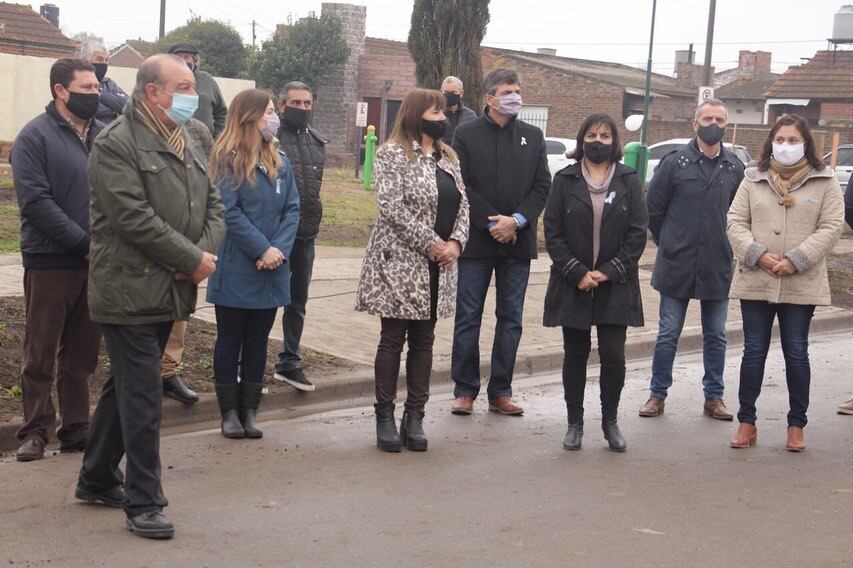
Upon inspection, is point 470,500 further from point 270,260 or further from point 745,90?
point 745,90

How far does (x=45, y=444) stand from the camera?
6.99 metres

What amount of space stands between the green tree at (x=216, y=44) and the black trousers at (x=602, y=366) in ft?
147

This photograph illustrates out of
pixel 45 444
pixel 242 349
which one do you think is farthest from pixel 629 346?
pixel 45 444

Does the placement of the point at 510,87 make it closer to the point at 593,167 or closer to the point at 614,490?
the point at 593,167

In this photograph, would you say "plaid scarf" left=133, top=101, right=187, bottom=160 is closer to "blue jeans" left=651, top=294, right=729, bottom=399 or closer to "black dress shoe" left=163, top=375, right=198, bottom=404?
"black dress shoe" left=163, top=375, right=198, bottom=404

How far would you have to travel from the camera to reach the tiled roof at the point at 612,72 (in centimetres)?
5204

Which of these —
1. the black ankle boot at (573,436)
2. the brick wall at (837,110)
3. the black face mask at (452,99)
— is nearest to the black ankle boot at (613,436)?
the black ankle boot at (573,436)

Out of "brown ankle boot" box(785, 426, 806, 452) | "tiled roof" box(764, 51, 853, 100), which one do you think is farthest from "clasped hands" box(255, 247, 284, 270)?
"tiled roof" box(764, 51, 853, 100)

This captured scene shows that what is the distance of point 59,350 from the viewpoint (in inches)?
279

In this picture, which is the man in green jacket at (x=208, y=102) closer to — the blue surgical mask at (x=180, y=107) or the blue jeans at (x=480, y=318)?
the blue jeans at (x=480, y=318)

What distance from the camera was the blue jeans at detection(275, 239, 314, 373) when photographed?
8.59m

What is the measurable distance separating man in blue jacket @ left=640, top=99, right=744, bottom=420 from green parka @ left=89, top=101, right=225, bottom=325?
409 centimetres

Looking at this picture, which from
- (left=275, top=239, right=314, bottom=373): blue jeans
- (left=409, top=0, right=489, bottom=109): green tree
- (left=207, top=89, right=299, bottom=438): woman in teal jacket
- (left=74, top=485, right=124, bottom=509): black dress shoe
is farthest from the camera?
(left=409, top=0, right=489, bottom=109): green tree

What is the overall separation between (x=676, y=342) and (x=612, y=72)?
50981 mm
